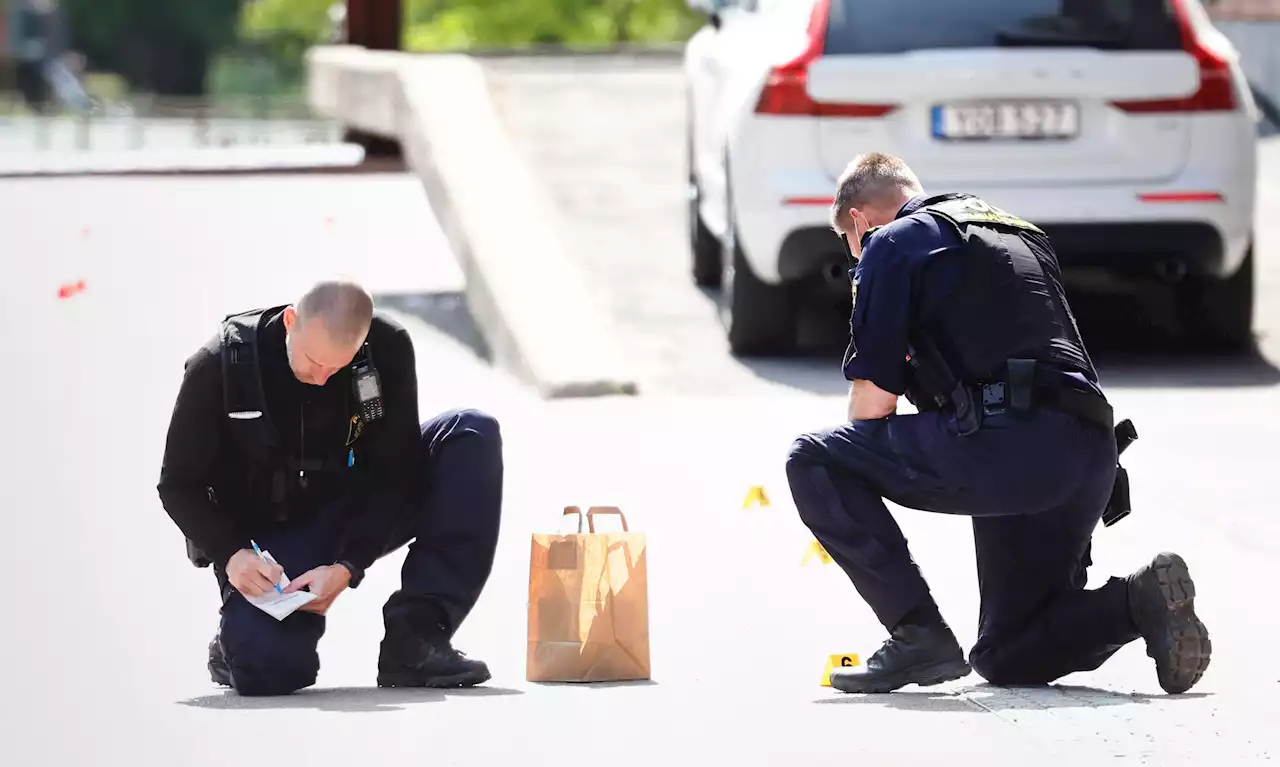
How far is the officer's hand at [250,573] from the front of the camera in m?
5.61

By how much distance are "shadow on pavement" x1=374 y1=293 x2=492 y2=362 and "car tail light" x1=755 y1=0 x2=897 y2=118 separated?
5.82ft

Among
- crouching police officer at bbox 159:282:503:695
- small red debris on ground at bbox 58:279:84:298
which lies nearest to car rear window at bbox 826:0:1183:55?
small red debris on ground at bbox 58:279:84:298

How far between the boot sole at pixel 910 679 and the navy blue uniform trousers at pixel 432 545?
87 centimetres

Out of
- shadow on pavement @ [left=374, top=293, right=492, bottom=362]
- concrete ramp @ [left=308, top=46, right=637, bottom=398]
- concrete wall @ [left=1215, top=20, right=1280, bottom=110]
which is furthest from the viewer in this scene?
concrete wall @ [left=1215, top=20, right=1280, bottom=110]

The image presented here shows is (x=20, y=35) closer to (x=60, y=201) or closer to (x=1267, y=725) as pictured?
(x=60, y=201)

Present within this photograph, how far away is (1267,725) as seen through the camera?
498 cm

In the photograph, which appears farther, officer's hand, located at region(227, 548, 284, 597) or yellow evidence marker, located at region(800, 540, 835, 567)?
yellow evidence marker, located at region(800, 540, 835, 567)

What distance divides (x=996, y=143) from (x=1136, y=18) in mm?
828

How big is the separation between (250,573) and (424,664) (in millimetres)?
432

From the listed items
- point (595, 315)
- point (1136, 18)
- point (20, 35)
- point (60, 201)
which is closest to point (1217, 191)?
point (1136, 18)

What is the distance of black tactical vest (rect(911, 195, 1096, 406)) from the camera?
5.42 m

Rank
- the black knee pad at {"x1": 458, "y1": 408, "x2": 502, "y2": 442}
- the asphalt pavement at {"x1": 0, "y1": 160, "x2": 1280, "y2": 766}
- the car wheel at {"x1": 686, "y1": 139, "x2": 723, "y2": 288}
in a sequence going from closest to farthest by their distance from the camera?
the asphalt pavement at {"x1": 0, "y1": 160, "x2": 1280, "y2": 766} → the black knee pad at {"x1": 458, "y1": 408, "x2": 502, "y2": 442} → the car wheel at {"x1": 686, "y1": 139, "x2": 723, "y2": 288}

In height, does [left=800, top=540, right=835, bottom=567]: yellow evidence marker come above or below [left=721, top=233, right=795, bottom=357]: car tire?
below

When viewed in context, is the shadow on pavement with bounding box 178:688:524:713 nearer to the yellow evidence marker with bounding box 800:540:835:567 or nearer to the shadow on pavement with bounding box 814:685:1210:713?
the shadow on pavement with bounding box 814:685:1210:713
